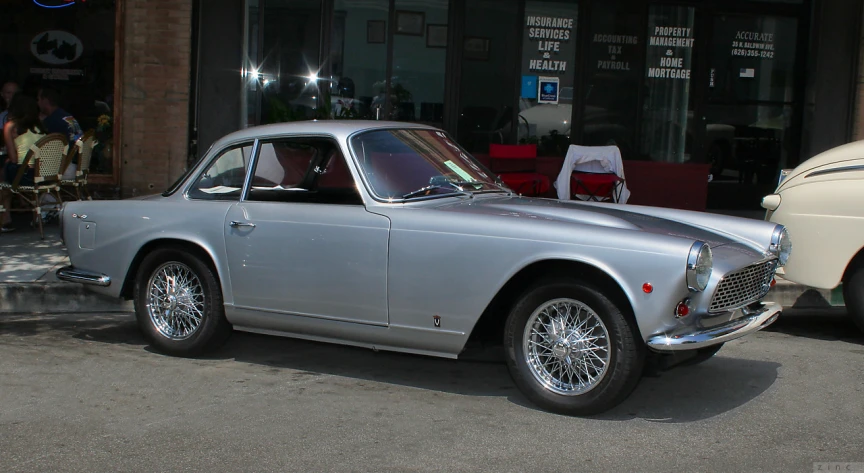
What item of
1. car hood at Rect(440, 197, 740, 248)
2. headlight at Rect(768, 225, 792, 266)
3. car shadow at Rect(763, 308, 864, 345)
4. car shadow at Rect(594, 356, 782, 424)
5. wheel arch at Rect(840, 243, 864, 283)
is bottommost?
→ car shadow at Rect(594, 356, 782, 424)

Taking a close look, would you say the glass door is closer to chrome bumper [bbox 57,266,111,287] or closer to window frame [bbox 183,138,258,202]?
window frame [bbox 183,138,258,202]

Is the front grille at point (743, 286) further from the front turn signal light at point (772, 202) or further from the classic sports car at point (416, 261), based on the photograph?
the front turn signal light at point (772, 202)

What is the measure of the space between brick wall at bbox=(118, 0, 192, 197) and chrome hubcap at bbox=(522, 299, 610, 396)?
770 cm

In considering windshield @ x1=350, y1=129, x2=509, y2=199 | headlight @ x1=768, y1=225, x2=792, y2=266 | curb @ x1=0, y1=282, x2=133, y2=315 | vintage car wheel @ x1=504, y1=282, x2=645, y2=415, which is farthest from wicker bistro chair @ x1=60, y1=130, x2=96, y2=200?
→ headlight @ x1=768, y1=225, x2=792, y2=266

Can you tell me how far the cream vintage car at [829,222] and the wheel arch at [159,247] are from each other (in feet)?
13.8

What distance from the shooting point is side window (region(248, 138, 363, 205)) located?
19.4 feet

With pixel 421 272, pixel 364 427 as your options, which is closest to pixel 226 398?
pixel 364 427

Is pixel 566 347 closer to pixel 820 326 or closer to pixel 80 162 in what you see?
pixel 820 326

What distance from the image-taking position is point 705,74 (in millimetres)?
13180

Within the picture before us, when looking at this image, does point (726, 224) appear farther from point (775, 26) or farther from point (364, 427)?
point (775, 26)

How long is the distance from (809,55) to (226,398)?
10536 millimetres

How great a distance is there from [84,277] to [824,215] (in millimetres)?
5281

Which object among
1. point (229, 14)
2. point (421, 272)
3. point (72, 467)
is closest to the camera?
point (72, 467)

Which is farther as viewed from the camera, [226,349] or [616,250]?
[226,349]
